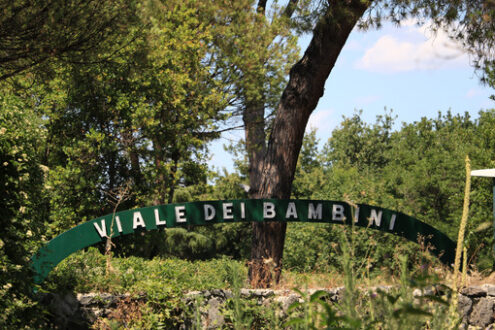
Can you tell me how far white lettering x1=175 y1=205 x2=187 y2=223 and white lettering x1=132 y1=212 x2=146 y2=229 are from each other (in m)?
0.56

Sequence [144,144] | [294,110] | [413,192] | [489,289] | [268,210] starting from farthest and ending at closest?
[413,192], [144,144], [294,110], [268,210], [489,289]

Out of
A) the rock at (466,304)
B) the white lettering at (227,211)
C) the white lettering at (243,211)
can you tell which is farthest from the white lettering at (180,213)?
the rock at (466,304)

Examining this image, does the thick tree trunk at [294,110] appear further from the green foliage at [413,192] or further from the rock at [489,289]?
the rock at [489,289]

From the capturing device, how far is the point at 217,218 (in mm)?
9688

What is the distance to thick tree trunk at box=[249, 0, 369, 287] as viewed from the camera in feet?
33.2

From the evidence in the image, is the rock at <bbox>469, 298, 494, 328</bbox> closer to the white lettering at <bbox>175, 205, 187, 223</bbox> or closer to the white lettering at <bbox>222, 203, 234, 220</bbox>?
the white lettering at <bbox>222, 203, 234, 220</bbox>

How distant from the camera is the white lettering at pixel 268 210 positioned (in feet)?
31.9

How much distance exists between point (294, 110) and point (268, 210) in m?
1.87

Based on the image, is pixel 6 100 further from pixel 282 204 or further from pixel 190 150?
pixel 190 150

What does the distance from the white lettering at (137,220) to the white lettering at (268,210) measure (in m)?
2.03

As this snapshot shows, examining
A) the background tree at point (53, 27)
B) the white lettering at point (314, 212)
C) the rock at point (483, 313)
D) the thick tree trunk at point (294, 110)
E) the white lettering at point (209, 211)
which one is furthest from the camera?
the thick tree trunk at point (294, 110)

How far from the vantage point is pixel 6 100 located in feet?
22.5

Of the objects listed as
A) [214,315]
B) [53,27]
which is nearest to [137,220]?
[214,315]

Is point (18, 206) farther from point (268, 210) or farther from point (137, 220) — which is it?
point (268, 210)
